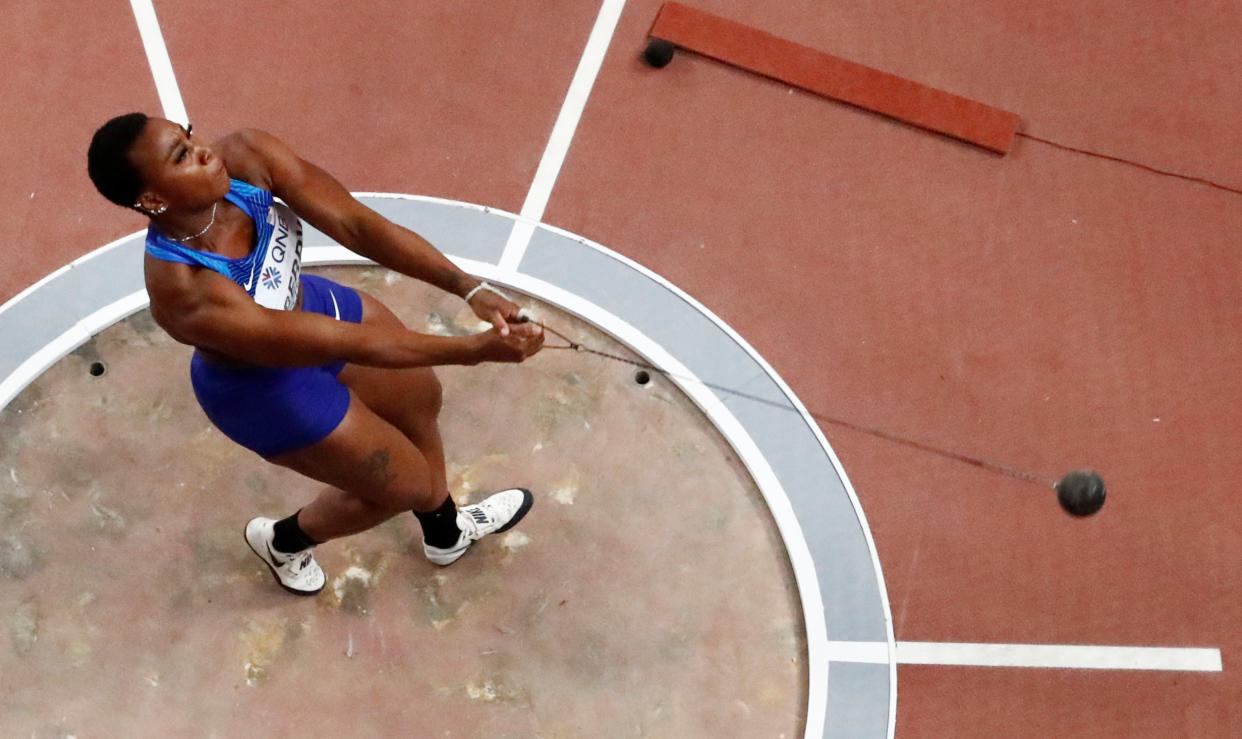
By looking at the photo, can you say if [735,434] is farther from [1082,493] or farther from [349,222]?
[349,222]

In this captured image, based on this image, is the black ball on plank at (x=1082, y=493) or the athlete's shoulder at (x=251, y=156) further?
the black ball on plank at (x=1082, y=493)

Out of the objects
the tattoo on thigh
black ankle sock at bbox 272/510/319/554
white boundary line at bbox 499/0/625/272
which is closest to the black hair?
the tattoo on thigh

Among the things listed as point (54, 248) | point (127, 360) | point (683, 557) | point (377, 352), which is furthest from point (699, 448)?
point (54, 248)

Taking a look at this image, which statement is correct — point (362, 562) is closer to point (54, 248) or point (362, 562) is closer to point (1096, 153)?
point (54, 248)

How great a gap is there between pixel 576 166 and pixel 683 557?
175 centimetres

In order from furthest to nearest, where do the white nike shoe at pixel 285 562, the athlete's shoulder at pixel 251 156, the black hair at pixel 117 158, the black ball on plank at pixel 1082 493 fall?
1. the black ball on plank at pixel 1082 493
2. the white nike shoe at pixel 285 562
3. the athlete's shoulder at pixel 251 156
4. the black hair at pixel 117 158

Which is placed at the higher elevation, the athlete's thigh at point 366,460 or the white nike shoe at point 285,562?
the athlete's thigh at point 366,460

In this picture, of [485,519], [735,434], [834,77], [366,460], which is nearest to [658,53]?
[834,77]

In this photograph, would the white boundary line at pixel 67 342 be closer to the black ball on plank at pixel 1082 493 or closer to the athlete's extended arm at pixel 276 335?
the athlete's extended arm at pixel 276 335

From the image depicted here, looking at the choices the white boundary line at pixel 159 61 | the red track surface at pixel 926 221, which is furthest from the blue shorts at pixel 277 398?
the white boundary line at pixel 159 61

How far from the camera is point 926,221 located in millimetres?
4629

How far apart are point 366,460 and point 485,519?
2.84 ft

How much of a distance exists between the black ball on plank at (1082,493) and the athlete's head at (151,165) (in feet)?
9.51

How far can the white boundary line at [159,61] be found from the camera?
15.3ft
